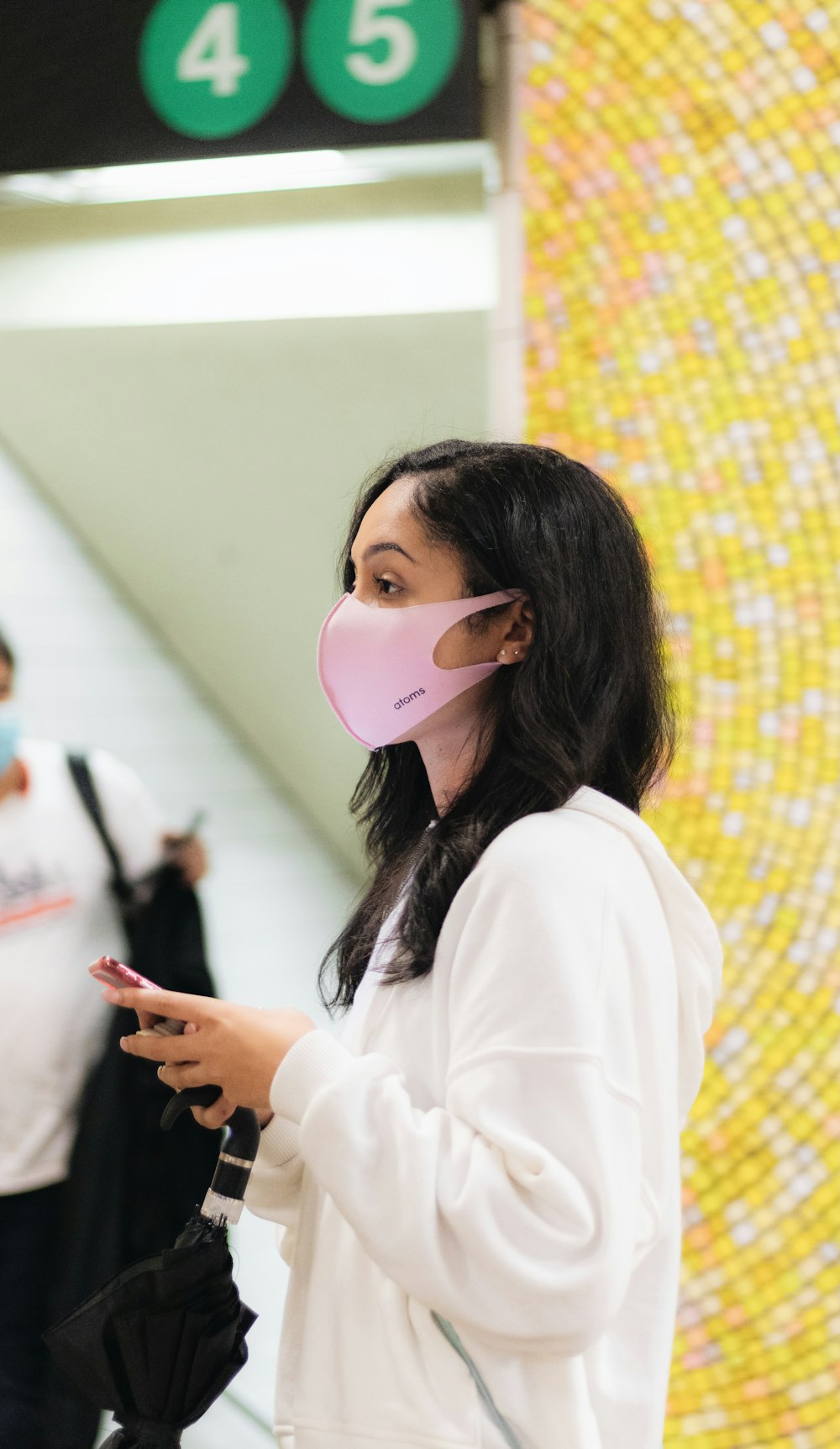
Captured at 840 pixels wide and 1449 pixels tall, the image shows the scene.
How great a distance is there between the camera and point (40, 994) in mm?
1988

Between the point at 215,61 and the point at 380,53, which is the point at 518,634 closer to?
the point at 380,53

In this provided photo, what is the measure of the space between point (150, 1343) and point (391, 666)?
0.61m

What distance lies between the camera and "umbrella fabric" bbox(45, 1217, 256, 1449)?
3.52ft

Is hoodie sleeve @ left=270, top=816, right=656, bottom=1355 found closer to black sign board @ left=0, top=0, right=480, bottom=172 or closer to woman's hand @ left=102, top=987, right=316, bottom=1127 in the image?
woman's hand @ left=102, top=987, right=316, bottom=1127

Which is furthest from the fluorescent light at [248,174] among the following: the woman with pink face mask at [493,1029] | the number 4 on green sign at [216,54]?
the woman with pink face mask at [493,1029]

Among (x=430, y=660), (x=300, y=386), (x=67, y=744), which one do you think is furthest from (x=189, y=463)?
(x=430, y=660)

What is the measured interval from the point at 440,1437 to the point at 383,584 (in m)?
0.71

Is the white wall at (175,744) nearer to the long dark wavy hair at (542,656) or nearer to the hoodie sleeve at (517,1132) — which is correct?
the long dark wavy hair at (542,656)

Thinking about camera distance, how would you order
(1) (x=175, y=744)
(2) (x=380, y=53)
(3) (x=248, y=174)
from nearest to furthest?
(2) (x=380, y=53), (3) (x=248, y=174), (1) (x=175, y=744)

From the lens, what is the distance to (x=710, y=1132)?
239 centimetres

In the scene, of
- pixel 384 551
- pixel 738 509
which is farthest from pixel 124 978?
pixel 738 509

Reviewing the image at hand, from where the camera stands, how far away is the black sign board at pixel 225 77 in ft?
7.77

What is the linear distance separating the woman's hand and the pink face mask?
295mm

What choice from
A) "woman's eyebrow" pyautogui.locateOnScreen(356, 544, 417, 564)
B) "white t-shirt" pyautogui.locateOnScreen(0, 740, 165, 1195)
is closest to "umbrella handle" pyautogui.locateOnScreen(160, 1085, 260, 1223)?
"woman's eyebrow" pyautogui.locateOnScreen(356, 544, 417, 564)
